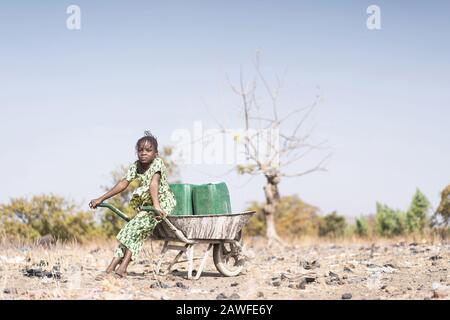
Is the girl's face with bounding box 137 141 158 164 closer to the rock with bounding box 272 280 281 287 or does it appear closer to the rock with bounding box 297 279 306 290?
the rock with bounding box 272 280 281 287

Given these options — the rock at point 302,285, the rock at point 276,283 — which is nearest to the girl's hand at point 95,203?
the rock at point 276,283

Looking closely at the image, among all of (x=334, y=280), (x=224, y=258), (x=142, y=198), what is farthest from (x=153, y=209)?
(x=334, y=280)

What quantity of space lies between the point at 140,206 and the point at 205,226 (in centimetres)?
68

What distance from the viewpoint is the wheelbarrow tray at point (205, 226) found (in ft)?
19.8

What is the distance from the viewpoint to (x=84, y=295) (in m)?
4.80

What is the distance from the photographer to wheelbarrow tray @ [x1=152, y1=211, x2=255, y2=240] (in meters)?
6.05

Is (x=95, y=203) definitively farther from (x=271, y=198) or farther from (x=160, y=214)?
(x=271, y=198)

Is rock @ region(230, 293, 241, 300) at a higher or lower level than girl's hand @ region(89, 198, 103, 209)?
lower

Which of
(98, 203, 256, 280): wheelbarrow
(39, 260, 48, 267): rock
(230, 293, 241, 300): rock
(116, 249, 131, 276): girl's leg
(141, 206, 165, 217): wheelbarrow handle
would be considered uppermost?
(141, 206, 165, 217): wheelbarrow handle

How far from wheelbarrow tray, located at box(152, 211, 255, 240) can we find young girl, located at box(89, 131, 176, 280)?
0.60 feet

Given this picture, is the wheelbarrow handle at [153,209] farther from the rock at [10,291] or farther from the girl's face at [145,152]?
the rock at [10,291]

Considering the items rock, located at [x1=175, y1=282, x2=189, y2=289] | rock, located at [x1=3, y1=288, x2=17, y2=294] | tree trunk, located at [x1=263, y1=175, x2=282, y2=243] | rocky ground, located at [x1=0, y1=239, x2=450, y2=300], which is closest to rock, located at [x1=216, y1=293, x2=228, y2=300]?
rocky ground, located at [x1=0, y1=239, x2=450, y2=300]
